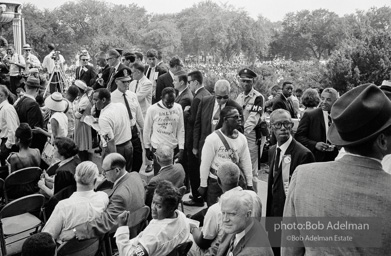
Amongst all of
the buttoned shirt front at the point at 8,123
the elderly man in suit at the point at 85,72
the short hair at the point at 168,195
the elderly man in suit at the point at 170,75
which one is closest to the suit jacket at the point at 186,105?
the elderly man in suit at the point at 170,75

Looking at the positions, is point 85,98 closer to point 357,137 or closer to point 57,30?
point 357,137

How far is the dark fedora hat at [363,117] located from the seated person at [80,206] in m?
2.72

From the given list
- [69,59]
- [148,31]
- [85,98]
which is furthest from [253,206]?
[148,31]

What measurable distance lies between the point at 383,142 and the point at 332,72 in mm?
16854

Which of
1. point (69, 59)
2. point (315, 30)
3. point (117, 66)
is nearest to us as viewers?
point (117, 66)

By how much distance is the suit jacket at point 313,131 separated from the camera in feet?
18.8

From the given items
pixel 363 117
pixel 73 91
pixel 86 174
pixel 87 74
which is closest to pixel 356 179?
pixel 363 117

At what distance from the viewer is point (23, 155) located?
19.1 ft

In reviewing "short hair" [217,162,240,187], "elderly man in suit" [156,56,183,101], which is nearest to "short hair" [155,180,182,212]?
"short hair" [217,162,240,187]

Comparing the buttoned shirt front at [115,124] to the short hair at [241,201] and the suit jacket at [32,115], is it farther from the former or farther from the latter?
the short hair at [241,201]

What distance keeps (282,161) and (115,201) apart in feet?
5.22

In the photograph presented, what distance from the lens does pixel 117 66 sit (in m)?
8.86

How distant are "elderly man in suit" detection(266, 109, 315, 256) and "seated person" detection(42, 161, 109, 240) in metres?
1.58

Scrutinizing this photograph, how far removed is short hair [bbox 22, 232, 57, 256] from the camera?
299 centimetres
